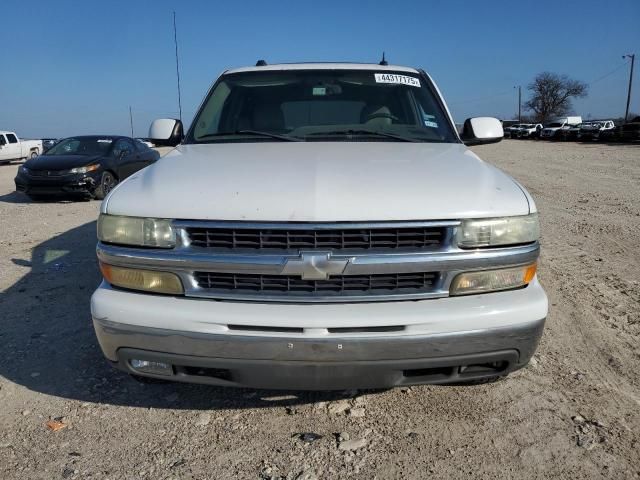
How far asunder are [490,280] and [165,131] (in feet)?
9.50

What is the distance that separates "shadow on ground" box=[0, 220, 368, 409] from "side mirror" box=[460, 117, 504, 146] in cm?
222

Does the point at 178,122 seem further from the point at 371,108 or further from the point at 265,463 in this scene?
the point at 265,463

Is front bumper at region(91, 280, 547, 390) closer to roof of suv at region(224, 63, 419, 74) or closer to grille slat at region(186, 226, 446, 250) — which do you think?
grille slat at region(186, 226, 446, 250)

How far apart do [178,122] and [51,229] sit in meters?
4.88

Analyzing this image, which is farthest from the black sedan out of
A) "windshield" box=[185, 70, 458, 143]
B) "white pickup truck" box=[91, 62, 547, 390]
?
"white pickup truck" box=[91, 62, 547, 390]

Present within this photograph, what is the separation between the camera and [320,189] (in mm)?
2316

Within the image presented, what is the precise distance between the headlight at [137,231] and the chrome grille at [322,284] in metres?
0.22

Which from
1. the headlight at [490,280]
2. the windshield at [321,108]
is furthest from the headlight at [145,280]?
the windshield at [321,108]

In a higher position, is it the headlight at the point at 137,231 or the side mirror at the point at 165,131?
the side mirror at the point at 165,131

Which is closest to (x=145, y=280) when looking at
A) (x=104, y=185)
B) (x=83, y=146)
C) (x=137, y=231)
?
(x=137, y=231)

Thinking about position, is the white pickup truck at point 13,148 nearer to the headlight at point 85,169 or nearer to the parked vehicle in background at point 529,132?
the headlight at point 85,169

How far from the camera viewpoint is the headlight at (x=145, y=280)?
2322 millimetres

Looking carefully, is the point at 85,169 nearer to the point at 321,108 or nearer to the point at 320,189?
the point at 321,108

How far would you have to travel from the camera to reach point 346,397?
2881 mm
